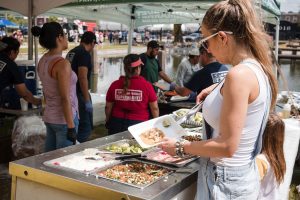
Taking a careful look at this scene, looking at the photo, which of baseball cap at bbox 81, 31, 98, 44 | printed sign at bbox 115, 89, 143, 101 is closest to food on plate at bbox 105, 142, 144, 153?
printed sign at bbox 115, 89, 143, 101

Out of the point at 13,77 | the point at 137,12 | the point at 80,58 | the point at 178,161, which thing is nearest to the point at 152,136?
the point at 178,161

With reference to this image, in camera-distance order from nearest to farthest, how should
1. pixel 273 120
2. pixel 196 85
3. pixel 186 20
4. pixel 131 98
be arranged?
pixel 273 120, pixel 131 98, pixel 196 85, pixel 186 20

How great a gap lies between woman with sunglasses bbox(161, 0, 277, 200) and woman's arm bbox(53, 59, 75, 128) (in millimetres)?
1402

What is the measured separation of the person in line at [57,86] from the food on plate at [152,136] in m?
0.99

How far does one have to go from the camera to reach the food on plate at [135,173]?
185 cm

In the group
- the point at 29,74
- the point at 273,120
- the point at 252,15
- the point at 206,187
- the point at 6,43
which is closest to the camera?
the point at 252,15

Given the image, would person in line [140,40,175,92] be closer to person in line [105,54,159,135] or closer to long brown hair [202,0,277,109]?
person in line [105,54,159,135]

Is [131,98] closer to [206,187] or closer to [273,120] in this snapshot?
[273,120]

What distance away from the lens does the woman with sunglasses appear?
150 cm

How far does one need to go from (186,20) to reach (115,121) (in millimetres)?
6482

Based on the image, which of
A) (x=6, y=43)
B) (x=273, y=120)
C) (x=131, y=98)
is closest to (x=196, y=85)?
(x=131, y=98)

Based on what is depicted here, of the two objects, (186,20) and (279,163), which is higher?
(186,20)

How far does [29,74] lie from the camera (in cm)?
522

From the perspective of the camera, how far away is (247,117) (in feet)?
5.19
